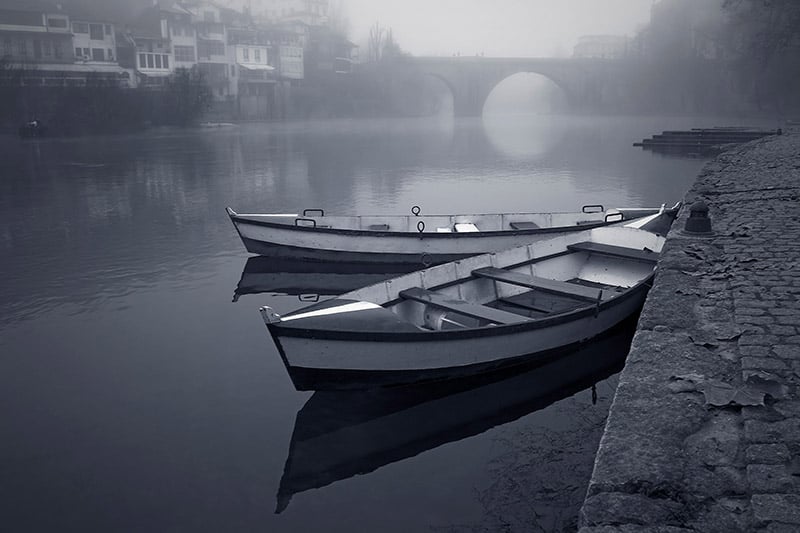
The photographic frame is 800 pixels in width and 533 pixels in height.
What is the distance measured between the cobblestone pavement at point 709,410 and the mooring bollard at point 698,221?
1.39 metres

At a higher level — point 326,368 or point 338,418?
point 326,368

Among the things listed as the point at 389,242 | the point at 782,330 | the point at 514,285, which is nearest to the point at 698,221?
the point at 514,285

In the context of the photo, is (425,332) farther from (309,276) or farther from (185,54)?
(185,54)

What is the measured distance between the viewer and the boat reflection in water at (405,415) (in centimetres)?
611

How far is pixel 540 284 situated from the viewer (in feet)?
28.0

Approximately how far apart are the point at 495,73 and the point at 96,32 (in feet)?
138

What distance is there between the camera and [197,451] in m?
6.23

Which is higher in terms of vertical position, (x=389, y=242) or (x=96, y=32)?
(x=96, y=32)

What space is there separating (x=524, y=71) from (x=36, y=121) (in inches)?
2095

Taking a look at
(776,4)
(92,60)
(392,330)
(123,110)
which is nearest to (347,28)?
(92,60)

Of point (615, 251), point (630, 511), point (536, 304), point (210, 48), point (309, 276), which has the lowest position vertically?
point (309, 276)

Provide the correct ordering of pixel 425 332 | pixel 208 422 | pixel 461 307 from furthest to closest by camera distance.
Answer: pixel 461 307 < pixel 208 422 < pixel 425 332

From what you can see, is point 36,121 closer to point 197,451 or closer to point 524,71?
point 197,451

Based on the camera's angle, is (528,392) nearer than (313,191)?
Yes
